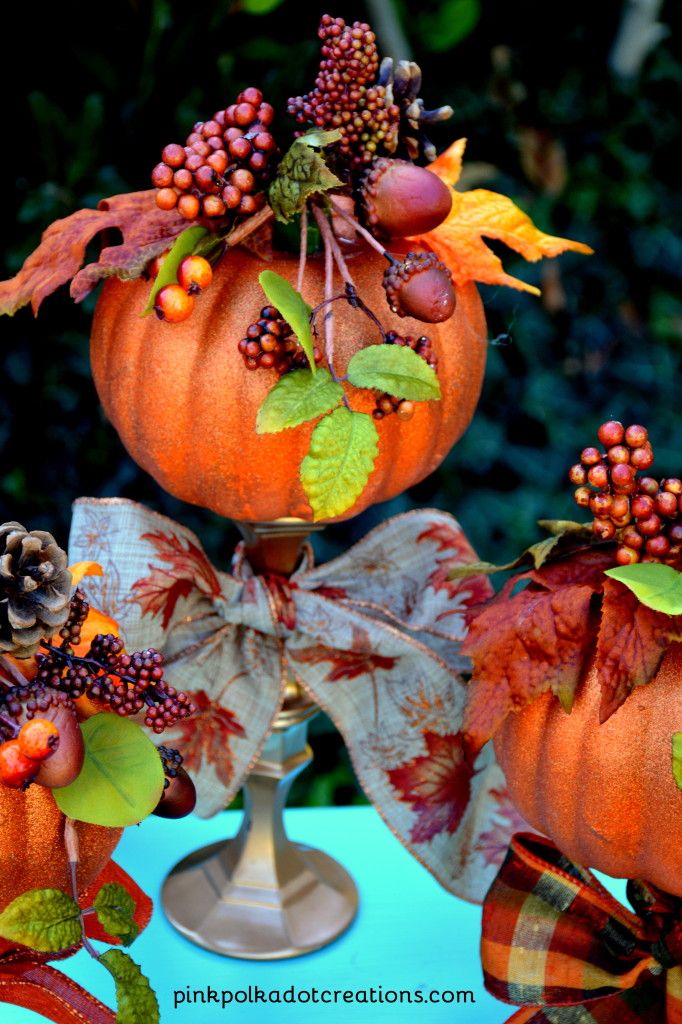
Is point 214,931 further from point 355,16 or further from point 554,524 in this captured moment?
point 355,16

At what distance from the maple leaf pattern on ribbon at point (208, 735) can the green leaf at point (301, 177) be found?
34cm

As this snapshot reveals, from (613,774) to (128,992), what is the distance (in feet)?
0.82

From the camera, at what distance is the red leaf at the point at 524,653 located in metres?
0.51

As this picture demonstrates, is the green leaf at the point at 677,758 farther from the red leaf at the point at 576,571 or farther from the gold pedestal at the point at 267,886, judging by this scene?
the gold pedestal at the point at 267,886

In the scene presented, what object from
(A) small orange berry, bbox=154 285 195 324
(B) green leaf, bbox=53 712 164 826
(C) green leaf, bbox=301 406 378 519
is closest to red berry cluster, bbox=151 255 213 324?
(A) small orange berry, bbox=154 285 195 324

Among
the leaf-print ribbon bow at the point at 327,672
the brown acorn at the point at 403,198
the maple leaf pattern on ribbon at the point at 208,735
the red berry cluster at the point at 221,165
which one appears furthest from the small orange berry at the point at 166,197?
the maple leaf pattern on ribbon at the point at 208,735

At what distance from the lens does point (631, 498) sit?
523mm

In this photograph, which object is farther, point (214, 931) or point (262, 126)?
point (214, 931)

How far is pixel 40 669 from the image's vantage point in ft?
1.58

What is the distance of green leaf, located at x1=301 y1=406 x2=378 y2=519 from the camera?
49 cm

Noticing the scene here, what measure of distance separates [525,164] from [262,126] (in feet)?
2.42

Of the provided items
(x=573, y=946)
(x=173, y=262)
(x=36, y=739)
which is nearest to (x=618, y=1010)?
(x=573, y=946)

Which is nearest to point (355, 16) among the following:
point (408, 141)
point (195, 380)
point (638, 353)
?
point (638, 353)

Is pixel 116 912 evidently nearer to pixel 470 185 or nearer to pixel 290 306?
pixel 290 306
